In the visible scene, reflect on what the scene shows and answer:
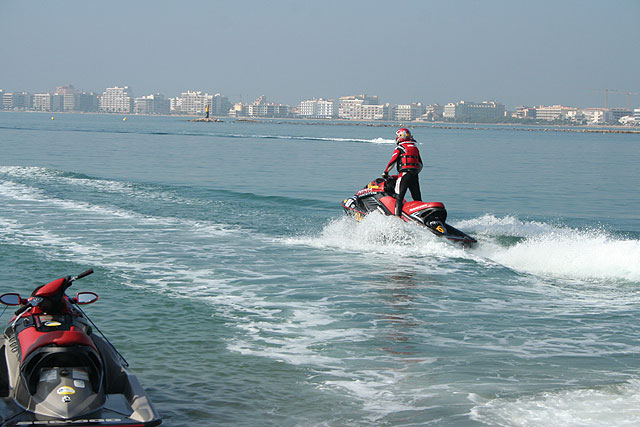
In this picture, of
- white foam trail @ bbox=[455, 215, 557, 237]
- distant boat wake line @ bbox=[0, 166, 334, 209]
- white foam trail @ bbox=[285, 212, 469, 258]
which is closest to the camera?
white foam trail @ bbox=[285, 212, 469, 258]

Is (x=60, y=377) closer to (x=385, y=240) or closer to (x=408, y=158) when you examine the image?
(x=385, y=240)

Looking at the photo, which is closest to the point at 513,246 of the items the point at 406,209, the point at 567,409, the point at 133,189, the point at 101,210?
the point at 406,209

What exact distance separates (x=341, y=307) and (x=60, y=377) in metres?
5.00

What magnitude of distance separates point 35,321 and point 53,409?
760 mm

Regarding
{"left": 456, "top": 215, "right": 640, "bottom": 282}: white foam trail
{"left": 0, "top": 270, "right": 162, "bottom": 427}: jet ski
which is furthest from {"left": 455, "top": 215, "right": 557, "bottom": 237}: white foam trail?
{"left": 0, "top": 270, "right": 162, "bottom": 427}: jet ski

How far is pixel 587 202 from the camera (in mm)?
24469

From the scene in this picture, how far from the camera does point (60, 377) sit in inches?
182

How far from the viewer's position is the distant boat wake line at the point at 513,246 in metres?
11.8

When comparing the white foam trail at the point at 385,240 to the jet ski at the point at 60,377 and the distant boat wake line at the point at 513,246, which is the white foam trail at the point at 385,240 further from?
the jet ski at the point at 60,377

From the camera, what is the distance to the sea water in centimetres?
619

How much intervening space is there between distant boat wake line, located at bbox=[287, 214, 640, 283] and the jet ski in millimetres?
8186

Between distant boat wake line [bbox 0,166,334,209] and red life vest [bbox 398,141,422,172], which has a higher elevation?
red life vest [bbox 398,141,422,172]

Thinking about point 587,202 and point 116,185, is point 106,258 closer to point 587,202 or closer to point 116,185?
point 116,185

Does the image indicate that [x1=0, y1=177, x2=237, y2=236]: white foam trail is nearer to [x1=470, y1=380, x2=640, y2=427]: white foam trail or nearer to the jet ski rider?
the jet ski rider
